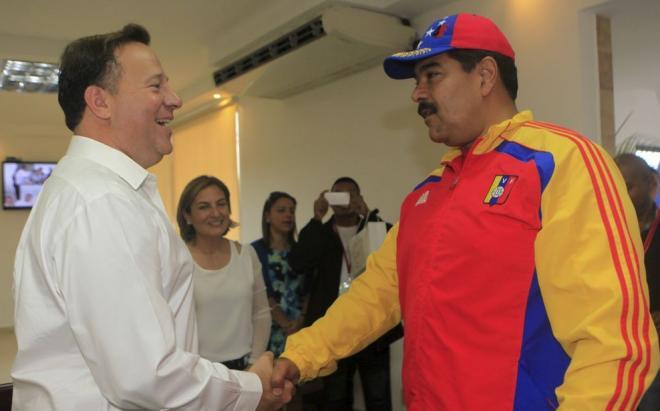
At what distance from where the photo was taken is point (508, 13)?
3.21 meters

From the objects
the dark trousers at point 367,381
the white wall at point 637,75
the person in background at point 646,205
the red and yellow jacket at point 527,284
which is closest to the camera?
the red and yellow jacket at point 527,284

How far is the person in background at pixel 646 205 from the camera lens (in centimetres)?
239

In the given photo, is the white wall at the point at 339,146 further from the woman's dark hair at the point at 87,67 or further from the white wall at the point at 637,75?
the woman's dark hair at the point at 87,67

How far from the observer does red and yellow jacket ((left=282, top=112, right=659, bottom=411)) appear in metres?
1.02

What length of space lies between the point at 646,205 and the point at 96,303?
246 centimetres

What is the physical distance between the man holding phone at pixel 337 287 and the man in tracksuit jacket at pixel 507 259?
5.76 ft

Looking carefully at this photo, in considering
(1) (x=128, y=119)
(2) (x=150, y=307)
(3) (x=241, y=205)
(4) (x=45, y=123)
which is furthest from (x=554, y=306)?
(4) (x=45, y=123)

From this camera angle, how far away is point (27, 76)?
17.2 feet

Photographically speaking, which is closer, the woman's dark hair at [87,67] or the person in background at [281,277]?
the woman's dark hair at [87,67]

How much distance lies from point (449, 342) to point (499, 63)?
692 mm

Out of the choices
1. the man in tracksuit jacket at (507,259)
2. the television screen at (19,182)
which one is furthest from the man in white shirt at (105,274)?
the television screen at (19,182)

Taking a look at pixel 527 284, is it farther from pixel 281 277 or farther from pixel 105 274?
pixel 281 277

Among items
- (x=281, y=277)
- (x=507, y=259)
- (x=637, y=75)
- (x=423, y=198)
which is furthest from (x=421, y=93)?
(x=637, y=75)

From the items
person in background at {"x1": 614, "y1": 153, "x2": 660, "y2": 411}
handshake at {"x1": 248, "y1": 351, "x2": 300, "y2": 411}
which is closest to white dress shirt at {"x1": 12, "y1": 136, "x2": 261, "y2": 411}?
handshake at {"x1": 248, "y1": 351, "x2": 300, "y2": 411}
